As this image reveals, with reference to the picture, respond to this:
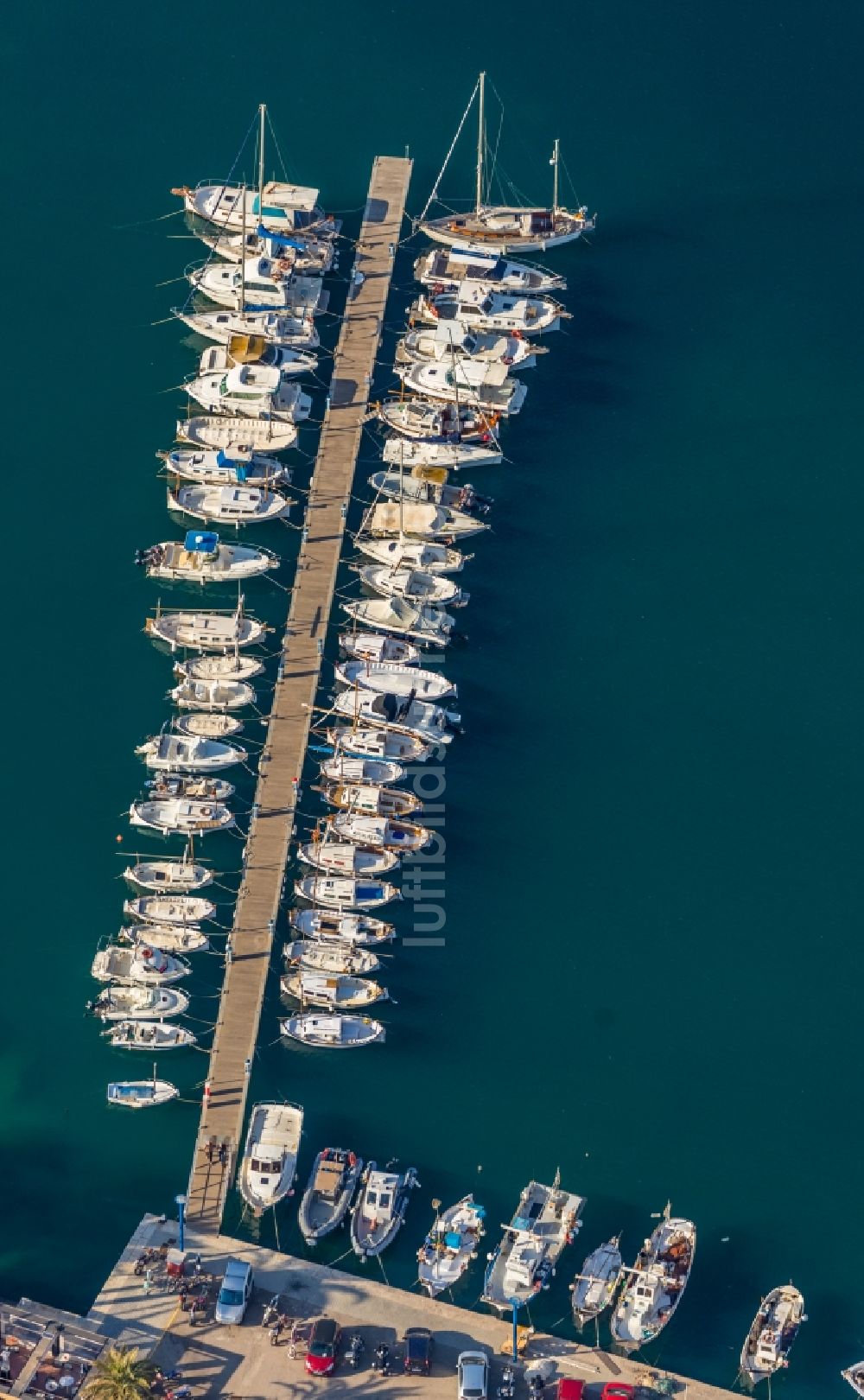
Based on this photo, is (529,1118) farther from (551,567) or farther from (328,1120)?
(551,567)

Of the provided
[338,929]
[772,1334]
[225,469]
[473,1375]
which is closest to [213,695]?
[225,469]

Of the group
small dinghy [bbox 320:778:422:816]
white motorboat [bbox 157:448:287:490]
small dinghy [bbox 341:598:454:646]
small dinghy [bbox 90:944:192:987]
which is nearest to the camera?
small dinghy [bbox 90:944:192:987]

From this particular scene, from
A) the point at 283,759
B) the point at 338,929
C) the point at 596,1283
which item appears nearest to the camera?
the point at 596,1283

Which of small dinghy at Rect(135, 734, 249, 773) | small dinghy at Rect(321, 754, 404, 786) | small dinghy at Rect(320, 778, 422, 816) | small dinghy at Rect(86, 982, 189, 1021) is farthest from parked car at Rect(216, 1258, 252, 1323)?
small dinghy at Rect(135, 734, 249, 773)

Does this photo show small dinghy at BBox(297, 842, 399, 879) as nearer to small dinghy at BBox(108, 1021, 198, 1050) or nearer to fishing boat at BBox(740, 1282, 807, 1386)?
small dinghy at BBox(108, 1021, 198, 1050)

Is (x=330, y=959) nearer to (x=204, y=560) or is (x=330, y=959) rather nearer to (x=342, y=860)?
(x=342, y=860)

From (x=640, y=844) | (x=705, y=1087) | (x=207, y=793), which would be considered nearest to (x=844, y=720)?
(x=640, y=844)
